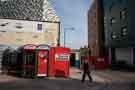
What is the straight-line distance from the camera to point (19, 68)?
90.7ft

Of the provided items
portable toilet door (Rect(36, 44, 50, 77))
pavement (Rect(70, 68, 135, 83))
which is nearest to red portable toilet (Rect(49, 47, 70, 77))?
portable toilet door (Rect(36, 44, 50, 77))

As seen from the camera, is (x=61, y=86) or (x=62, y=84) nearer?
(x=61, y=86)

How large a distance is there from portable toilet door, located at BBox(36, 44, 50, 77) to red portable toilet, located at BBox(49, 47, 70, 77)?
530 mm

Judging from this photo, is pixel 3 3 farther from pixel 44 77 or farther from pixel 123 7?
pixel 44 77

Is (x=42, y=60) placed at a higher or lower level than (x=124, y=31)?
lower

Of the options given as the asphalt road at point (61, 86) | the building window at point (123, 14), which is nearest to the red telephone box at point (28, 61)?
the asphalt road at point (61, 86)

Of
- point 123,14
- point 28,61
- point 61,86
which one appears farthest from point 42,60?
point 123,14

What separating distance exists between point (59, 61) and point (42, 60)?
188cm

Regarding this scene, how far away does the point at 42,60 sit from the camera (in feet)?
82.6

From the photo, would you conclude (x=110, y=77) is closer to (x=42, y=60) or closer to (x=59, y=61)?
(x=59, y=61)

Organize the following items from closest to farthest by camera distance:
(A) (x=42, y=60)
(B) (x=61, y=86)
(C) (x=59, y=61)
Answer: (B) (x=61, y=86), (A) (x=42, y=60), (C) (x=59, y=61)

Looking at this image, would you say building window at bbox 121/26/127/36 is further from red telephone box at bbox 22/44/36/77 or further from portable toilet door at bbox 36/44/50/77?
red telephone box at bbox 22/44/36/77

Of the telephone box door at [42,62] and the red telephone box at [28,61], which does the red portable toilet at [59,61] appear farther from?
the red telephone box at [28,61]

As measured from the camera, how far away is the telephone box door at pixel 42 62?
24962 mm
